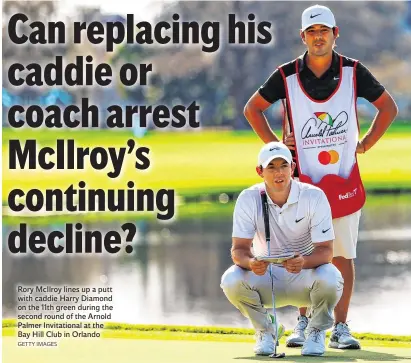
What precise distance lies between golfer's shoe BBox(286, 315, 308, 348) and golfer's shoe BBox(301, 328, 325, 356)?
406 millimetres

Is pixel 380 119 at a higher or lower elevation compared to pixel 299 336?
higher

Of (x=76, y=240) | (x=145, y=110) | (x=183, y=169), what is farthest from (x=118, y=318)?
(x=183, y=169)

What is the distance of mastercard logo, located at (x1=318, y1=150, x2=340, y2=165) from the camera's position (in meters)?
7.39

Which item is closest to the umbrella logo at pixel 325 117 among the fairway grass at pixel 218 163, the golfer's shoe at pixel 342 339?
the golfer's shoe at pixel 342 339

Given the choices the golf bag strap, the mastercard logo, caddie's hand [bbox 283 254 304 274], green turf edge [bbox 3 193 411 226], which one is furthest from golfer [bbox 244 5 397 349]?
green turf edge [bbox 3 193 411 226]

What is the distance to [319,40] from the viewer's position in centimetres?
729

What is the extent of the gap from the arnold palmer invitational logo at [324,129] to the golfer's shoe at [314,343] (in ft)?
3.75

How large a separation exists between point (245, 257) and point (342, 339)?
2.89 ft

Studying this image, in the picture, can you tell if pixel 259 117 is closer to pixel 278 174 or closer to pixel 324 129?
pixel 324 129

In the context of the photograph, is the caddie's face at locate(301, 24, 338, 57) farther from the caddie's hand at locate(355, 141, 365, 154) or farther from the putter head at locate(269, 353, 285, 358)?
the putter head at locate(269, 353, 285, 358)

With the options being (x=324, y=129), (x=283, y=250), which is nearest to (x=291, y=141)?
(x=324, y=129)

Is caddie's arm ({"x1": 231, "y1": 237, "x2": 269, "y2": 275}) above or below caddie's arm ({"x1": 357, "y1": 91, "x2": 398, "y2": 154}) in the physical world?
below

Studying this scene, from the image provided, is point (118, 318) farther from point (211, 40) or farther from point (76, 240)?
point (211, 40)

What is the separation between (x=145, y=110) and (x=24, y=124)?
0.78m
